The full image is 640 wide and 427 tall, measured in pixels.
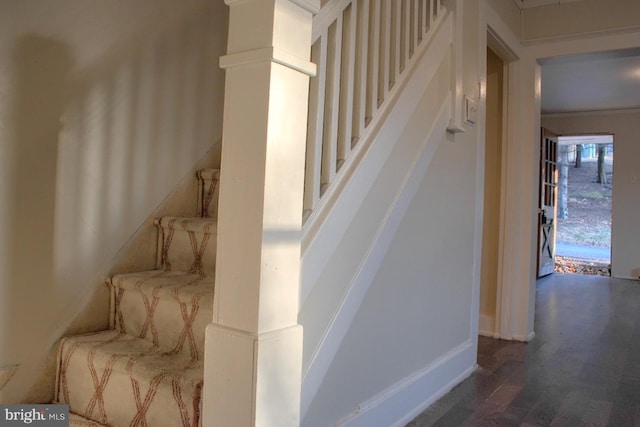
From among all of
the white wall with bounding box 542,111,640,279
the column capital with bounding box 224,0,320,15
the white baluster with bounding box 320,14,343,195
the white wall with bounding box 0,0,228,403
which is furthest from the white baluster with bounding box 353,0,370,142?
the white wall with bounding box 542,111,640,279

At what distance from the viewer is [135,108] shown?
1.85 m

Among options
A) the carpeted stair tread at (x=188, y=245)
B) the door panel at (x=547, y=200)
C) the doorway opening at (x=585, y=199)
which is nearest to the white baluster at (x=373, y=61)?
the carpeted stair tread at (x=188, y=245)

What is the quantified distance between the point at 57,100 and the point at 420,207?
1.42 metres

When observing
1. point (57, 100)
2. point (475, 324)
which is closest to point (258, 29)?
point (57, 100)

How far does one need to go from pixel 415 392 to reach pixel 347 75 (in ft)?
4.29

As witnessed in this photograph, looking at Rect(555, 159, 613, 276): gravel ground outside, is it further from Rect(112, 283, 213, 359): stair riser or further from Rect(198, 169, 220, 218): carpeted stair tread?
Rect(112, 283, 213, 359): stair riser

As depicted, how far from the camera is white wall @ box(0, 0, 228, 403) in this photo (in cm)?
144

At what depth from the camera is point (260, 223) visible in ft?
3.36

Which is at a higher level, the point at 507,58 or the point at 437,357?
the point at 507,58

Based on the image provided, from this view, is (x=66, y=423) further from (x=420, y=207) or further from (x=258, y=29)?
(x=420, y=207)

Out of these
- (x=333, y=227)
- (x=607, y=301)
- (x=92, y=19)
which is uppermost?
(x=92, y=19)

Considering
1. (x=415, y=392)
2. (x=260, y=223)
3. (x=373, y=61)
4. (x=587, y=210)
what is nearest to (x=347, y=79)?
(x=373, y=61)

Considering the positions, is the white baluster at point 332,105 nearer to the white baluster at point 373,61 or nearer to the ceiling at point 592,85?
the white baluster at point 373,61
